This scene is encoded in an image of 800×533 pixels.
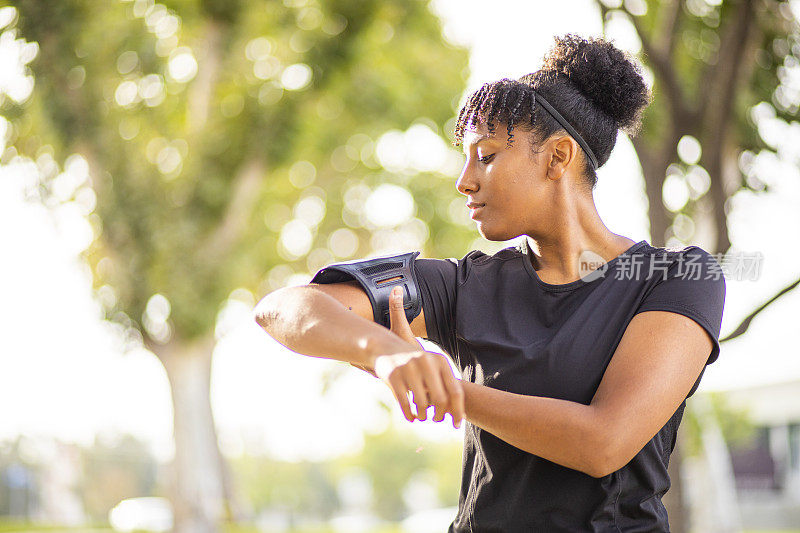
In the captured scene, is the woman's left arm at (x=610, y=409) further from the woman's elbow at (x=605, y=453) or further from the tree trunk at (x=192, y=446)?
the tree trunk at (x=192, y=446)

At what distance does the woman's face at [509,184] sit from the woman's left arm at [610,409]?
367 mm

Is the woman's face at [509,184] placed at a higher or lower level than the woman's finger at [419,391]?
higher

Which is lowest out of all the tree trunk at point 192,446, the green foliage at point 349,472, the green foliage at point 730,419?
the green foliage at point 349,472

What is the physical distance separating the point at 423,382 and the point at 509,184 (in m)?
0.58

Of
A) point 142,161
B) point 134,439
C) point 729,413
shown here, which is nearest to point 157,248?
point 142,161

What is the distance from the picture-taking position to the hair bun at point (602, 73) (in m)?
1.93

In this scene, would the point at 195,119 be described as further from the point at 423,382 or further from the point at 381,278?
the point at 423,382

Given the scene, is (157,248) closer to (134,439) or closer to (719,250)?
(719,250)

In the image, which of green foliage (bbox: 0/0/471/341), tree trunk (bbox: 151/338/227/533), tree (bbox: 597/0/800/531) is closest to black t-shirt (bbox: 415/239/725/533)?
tree (bbox: 597/0/800/531)

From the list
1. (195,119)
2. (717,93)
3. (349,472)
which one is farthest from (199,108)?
(349,472)

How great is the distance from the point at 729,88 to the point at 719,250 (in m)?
1.09

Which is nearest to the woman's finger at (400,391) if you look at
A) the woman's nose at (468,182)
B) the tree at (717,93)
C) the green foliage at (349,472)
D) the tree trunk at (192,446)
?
the woman's nose at (468,182)

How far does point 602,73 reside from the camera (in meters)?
1.94

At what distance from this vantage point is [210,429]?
43.4ft
